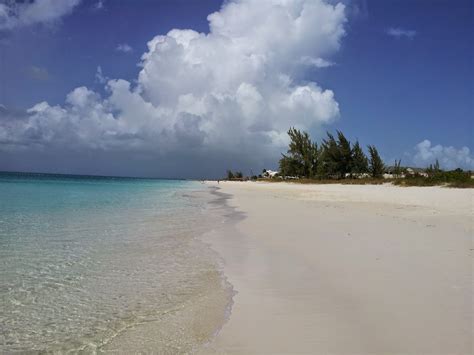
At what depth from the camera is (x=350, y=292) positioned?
4.47 m

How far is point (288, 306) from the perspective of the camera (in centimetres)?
407

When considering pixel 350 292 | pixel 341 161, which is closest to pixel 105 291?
pixel 350 292

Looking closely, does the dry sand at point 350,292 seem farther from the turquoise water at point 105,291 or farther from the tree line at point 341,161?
the tree line at point 341,161

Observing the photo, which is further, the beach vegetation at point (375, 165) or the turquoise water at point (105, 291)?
the beach vegetation at point (375, 165)

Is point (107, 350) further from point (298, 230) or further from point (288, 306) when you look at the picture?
point (298, 230)

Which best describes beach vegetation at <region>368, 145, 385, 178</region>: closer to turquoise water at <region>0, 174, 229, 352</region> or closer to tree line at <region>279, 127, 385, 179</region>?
tree line at <region>279, 127, 385, 179</region>

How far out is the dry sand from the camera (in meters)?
3.15

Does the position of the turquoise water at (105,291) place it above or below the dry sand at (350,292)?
below

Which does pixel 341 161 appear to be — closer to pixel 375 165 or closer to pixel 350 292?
pixel 375 165

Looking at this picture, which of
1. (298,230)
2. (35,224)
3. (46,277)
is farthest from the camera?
(35,224)

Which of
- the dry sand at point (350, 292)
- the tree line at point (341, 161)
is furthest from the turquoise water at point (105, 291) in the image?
the tree line at point (341, 161)

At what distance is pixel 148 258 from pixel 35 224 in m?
5.82

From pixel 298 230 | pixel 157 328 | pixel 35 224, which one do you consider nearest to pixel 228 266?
pixel 157 328

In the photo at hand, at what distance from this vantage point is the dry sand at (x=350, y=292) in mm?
3148
